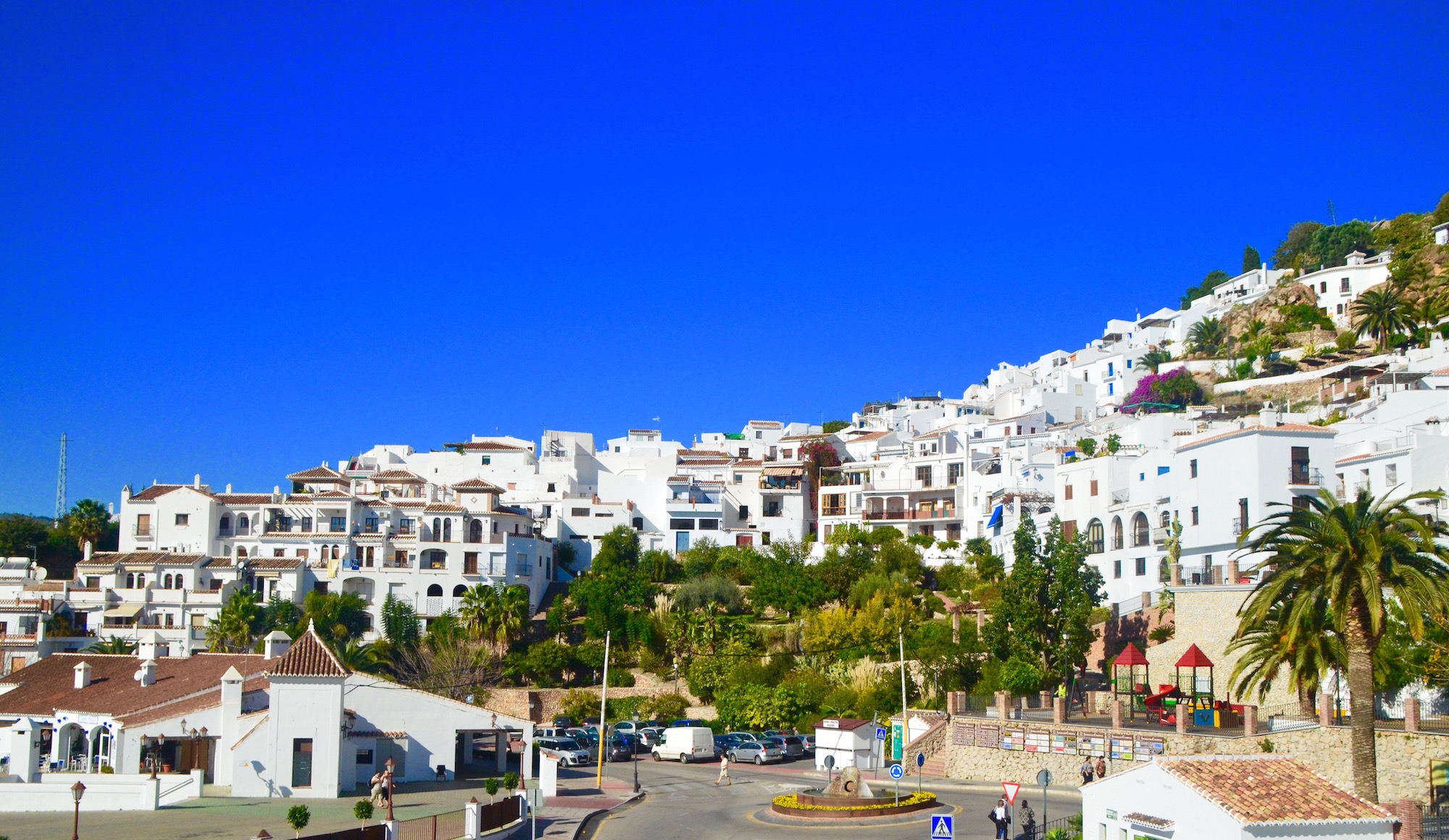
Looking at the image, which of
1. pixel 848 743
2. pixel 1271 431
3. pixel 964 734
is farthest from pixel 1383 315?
pixel 848 743

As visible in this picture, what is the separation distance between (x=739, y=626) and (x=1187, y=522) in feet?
82.3

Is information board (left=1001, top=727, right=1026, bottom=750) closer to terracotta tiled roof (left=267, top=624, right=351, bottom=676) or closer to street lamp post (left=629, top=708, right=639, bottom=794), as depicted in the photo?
street lamp post (left=629, top=708, right=639, bottom=794)

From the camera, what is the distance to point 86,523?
298 ft

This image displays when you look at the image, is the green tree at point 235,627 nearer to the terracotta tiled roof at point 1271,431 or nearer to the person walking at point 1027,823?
the person walking at point 1027,823

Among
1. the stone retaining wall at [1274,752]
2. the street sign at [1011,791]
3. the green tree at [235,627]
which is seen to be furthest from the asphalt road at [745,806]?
the green tree at [235,627]

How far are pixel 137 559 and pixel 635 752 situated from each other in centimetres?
4550

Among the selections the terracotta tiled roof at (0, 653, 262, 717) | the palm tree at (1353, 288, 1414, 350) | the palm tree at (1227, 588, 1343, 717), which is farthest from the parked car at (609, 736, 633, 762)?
the palm tree at (1353, 288, 1414, 350)

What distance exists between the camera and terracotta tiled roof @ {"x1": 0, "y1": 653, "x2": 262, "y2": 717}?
4600cm

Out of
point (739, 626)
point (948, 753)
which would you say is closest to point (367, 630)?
point (739, 626)

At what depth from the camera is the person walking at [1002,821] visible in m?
31.8

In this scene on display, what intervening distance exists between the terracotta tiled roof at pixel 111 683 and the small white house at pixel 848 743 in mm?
22247

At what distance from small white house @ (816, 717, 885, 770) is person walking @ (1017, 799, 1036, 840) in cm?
1419

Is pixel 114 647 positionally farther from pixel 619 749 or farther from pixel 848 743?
pixel 848 743

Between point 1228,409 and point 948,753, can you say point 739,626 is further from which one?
point 1228,409
